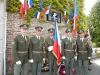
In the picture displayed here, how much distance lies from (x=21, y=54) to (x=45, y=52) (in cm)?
134

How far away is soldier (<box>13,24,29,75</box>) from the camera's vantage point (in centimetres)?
1159

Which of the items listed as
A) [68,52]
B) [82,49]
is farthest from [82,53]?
[68,52]

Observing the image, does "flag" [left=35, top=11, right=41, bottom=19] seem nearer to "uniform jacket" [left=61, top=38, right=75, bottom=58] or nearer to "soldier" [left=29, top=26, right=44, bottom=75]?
"uniform jacket" [left=61, top=38, right=75, bottom=58]

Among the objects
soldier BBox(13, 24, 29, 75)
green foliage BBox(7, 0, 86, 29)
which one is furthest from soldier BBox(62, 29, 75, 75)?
green foliage BBox(7, 0, 86, 29)

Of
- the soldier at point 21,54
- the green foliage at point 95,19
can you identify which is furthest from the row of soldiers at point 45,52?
the green foliage at point 95,19

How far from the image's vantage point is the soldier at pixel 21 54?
11586mm

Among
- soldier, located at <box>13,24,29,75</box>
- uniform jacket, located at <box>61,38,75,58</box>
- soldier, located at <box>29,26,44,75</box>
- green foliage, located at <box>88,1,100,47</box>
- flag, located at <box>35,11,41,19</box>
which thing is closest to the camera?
soldier, located at <box>13,24,29,75</box>

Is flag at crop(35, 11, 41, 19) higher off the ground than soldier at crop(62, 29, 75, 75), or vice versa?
flag at crop(35, 11, 41, 19)

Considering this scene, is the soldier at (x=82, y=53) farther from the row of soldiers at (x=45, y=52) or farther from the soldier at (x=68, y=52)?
the soldier at (x=68, y=52)

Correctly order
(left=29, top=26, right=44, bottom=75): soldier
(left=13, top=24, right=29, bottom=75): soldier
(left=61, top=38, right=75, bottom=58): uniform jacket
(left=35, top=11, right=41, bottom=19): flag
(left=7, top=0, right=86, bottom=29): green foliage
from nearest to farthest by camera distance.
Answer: (left=13, top=24, right=29, bottom=75): soldier < (left=29, top=26, right=44, bottom=75): soldier < (left=61, top=38, right=75, bottom=58): uniform jacket < (left=7, top=0, right=86, bottom=29): green foliage < (left=35, top=11, right=41, bottom=19): flag

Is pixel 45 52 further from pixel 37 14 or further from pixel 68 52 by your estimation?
pixel 37 14

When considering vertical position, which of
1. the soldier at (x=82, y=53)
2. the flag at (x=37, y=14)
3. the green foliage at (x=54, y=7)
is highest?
the green foliage at (x=54, y=7)

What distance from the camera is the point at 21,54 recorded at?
38.1 feet

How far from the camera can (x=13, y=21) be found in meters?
14.1
